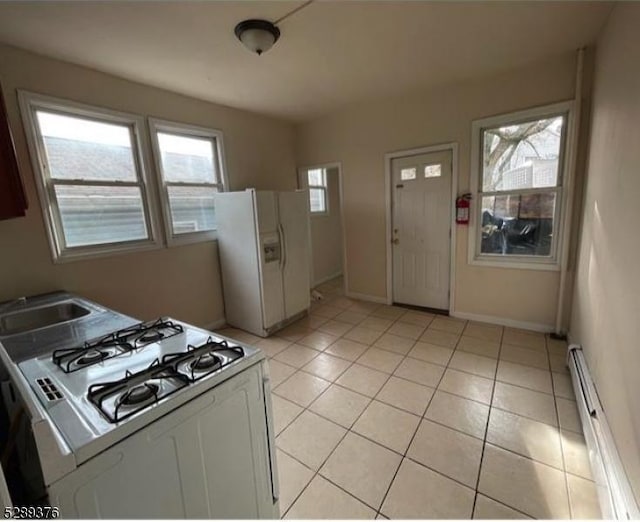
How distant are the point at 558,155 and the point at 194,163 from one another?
3.81 meters

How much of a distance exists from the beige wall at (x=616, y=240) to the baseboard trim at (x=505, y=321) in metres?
0.78

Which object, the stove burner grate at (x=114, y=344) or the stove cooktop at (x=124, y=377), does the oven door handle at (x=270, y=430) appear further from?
the stove burner grate at (x=114, y=344)

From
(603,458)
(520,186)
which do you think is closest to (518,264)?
(520,186)

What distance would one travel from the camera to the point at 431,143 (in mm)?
3482

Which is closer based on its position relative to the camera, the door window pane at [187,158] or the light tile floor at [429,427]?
the light tile floor at [429,427]

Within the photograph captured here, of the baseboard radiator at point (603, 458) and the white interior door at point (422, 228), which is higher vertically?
the white interior door at point (422, 228)

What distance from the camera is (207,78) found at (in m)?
2.81

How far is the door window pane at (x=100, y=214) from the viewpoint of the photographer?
99.6 inches

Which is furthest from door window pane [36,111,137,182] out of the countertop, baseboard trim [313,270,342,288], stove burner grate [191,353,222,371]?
baseboard trim [313,270,342,288]

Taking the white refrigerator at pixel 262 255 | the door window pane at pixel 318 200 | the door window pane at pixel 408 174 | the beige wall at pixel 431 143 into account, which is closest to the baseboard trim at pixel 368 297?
the beige wall at pixel 431 143

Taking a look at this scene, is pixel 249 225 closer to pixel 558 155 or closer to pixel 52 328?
pixel 52 328

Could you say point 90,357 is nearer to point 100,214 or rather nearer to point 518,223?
point 100,214

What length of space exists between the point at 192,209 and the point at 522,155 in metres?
3.63

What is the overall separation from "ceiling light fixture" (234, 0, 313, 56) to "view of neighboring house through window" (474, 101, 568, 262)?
7.53 ft
